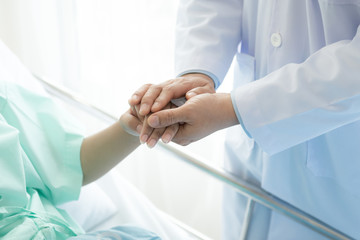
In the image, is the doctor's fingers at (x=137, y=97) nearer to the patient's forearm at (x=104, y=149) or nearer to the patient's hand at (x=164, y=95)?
the patient's hand at (x=164, y=95)

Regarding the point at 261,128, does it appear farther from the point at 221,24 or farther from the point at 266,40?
the point at 221,24

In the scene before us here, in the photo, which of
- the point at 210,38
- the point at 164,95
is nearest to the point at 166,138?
the point at 164,95

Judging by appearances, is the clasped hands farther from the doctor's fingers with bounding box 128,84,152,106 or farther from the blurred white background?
the blurred white background

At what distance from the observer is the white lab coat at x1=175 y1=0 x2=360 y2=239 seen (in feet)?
2.91

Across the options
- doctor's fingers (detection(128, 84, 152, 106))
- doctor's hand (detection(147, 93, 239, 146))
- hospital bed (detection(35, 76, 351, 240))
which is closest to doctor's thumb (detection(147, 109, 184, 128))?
doctor's hand (detection(147, 93, 239, 146))

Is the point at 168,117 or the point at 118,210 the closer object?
the point at 168,117

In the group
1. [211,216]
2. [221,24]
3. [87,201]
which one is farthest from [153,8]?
[211,216]

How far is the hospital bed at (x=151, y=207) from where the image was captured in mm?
1158

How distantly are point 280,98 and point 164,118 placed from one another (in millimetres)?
229

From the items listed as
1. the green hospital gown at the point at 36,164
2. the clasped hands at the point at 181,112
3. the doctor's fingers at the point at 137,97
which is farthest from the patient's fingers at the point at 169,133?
the green hospital gown at the point at 36,164

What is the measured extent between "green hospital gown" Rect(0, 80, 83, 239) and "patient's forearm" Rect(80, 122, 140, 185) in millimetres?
22

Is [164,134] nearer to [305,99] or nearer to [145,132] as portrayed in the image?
[145,132]

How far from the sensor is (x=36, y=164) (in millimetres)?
1142

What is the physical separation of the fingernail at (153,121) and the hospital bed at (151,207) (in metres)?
0.38
